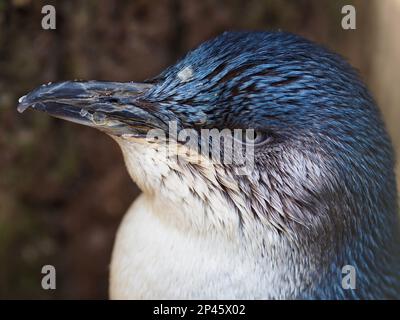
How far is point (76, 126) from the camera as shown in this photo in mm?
3197

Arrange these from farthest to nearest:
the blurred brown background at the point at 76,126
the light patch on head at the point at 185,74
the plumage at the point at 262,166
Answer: the blurred brown background at the point at 76,126 → the light patch on head at the point at 185,74 → the plumage at the point at 262,166

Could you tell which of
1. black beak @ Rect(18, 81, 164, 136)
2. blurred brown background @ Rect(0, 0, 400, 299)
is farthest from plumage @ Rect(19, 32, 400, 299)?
blurred brown background @ Rect(0, 0, 400, 299)

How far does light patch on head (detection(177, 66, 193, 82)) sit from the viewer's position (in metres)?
2.21

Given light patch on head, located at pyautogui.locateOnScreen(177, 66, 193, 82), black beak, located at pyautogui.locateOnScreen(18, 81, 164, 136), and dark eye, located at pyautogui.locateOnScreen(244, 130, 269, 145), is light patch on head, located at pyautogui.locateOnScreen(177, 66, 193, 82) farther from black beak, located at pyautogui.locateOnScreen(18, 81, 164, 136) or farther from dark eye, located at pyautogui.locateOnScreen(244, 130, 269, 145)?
dark eye, located at pyautogui.locateOnScreen(244, 130, 269, 145)

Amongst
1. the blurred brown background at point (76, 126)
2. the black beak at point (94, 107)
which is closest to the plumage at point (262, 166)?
the black beak at point (94, 107)

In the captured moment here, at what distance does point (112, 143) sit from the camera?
3.27 meters

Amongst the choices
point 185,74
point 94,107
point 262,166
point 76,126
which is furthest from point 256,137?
point 76,126

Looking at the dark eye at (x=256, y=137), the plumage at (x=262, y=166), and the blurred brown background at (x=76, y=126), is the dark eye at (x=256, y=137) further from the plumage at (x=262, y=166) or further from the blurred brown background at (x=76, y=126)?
the blurred brown background at (x=76, y=126)

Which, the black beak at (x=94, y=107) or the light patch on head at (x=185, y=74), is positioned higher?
the light patch on head at (x=185, y=74)

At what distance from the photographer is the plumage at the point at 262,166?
81.8 inches

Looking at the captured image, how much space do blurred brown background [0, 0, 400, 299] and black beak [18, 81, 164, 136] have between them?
902 mm

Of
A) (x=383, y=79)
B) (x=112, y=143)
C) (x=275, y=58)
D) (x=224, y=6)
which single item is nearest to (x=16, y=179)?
(x=112, y=143)
